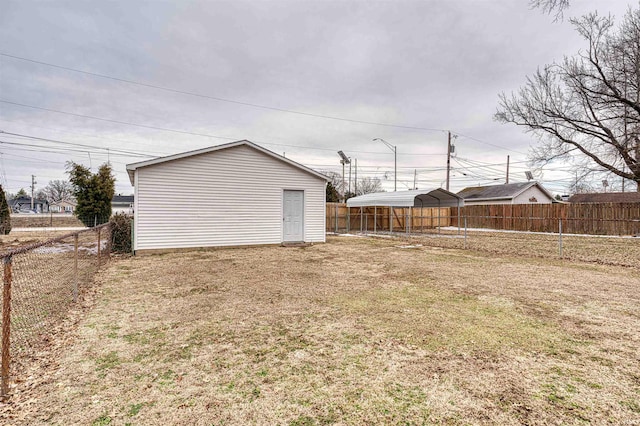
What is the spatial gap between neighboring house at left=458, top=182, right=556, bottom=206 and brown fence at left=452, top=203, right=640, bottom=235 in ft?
13.7

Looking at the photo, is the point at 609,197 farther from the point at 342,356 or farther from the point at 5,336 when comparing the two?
the point at 5,336

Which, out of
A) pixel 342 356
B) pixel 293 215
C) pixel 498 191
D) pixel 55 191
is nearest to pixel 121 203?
pixel 55 191

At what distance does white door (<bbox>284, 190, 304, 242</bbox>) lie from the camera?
1302 cm

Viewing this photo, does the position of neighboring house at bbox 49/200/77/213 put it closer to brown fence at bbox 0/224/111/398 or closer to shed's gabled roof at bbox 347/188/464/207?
shed's gabled roof at bbox 347/188/464/207

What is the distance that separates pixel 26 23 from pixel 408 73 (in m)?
16.6

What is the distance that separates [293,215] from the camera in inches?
518

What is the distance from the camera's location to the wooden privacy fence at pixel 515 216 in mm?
18672

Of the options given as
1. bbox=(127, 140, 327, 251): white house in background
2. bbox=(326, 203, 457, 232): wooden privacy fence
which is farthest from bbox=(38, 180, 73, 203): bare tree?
bbox=(127, 140, 327, 251): white house in background

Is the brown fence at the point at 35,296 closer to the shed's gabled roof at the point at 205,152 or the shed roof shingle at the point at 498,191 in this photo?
the shed's gabled roof at the point at 205,152

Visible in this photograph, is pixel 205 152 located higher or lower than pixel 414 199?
Answer: higher

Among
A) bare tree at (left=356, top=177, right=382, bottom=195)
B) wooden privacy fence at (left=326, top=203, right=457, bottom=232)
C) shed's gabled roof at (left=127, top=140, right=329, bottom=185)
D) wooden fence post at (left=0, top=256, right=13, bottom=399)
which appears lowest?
wooden fence post at (left=0, top=256, right=13, bottom=399)

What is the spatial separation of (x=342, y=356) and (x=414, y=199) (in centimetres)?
1731

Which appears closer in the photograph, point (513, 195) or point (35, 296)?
point (35, 296)

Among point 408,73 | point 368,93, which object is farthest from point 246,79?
point 408,73
